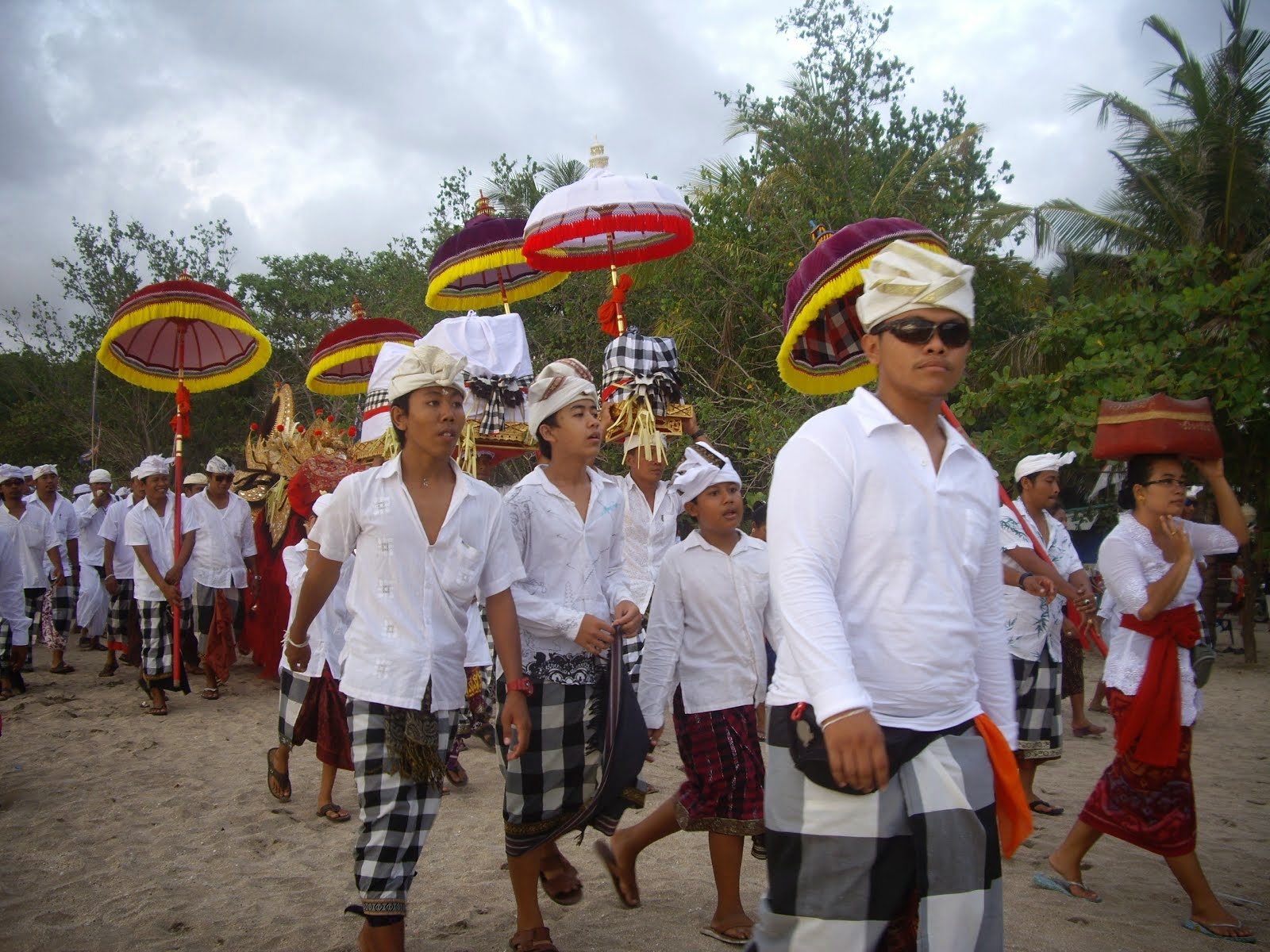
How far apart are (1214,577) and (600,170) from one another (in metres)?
9.59

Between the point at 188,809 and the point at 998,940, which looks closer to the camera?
the point at 998,940

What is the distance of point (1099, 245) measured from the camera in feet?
59.3

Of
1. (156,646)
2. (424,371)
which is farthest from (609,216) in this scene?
(156,646)

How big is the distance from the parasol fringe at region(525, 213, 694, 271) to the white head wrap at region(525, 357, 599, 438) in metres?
1.94

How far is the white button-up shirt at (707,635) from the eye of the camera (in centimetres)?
418

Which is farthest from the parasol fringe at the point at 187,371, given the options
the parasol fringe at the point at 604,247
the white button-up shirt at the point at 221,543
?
the parasol fringe at the point at 604,247

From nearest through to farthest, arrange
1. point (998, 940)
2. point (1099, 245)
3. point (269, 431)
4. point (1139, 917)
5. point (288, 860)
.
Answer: point (998, 940), point (1139, 917), point (288, 860), point (269, 431), point (1099, 245)

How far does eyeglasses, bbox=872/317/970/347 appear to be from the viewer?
2.54m

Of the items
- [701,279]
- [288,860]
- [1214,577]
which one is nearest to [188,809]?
[288,860]

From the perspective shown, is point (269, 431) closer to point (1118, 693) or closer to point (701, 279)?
point (701, 279)

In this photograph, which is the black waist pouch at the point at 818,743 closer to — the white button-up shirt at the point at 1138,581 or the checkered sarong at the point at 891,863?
the checkered sarong at the point at 891,863

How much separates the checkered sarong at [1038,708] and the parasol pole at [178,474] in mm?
6458

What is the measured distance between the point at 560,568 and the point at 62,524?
10.4m

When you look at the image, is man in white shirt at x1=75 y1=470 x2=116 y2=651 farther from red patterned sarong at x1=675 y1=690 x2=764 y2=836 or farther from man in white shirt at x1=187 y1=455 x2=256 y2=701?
red patterned sarong at x1=675 y1=690 x2=764 y2=836
